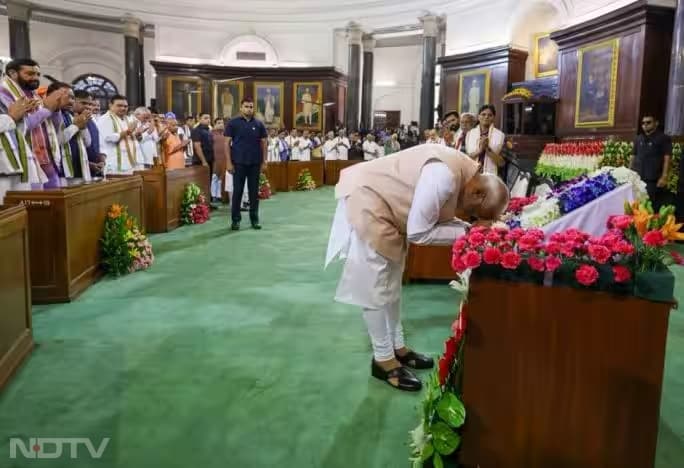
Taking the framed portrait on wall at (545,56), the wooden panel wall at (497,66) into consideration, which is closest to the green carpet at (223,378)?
the framed portrait on wall at (545,56)

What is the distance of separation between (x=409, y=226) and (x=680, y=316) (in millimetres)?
2726

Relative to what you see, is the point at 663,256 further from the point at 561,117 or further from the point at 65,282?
the point at 561,117

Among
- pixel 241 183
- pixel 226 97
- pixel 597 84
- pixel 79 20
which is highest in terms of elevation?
pixel 79 20

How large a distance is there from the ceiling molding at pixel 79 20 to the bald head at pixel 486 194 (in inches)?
728

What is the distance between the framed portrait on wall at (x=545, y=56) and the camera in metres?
13.5

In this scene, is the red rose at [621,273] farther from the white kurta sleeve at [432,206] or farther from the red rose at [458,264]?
the white kurta sleeve at [432,206]

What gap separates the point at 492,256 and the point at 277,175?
36.8 ft

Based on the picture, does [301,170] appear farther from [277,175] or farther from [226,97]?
[226,97]

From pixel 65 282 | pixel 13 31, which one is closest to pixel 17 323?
pixel 65 282

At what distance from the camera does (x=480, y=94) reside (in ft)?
49.4

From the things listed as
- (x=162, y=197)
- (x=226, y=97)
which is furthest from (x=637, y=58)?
(x=226, y=97)

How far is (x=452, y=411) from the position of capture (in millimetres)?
1867
